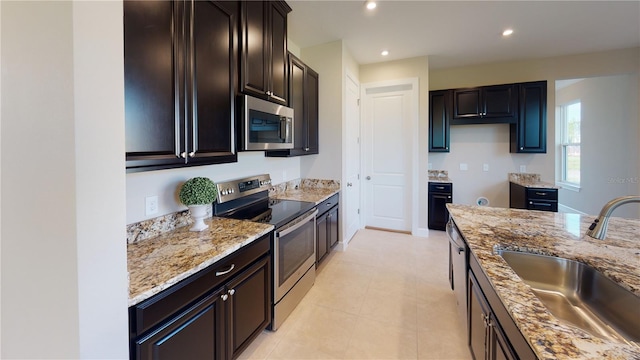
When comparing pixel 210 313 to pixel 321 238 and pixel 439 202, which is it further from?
pixel 439 202

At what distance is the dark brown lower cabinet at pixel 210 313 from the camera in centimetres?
102

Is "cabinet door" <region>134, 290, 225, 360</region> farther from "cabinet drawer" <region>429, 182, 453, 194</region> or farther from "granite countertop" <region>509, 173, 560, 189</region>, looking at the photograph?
"granite countertop" <region>509, 173, 560, 189</region>

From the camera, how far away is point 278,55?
2.33 meters

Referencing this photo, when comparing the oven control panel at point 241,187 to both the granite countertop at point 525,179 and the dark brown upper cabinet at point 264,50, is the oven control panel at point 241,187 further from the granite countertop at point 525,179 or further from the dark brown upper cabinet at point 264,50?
the granite countertop at point 525,179

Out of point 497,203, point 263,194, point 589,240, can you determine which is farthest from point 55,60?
point 497,203

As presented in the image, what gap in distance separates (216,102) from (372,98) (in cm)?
330

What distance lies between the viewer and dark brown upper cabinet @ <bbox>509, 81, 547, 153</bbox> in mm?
3953

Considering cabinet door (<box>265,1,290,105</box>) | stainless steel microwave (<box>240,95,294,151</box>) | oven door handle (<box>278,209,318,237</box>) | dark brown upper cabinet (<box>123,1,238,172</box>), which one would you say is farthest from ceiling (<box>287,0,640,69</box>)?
oven door handle (<box>278,209,318,237</box>)

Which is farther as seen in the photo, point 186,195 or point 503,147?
point 503,147

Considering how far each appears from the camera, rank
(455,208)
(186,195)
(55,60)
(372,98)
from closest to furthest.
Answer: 1. (55,60)
2. (186,195)
3. (455,208)
4. (372,98)

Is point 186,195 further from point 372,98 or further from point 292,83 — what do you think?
point 372,98

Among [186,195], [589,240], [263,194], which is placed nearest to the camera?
[589,240]

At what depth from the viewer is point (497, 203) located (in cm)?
447

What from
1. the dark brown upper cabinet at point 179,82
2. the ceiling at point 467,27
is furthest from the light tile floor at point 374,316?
the ceiling at point 467,27
